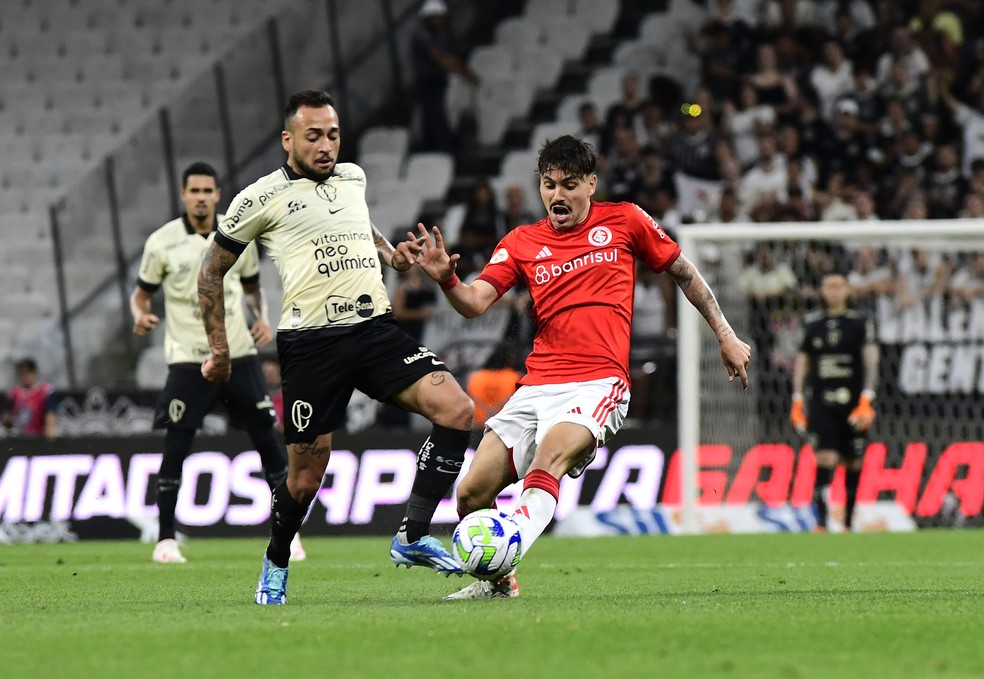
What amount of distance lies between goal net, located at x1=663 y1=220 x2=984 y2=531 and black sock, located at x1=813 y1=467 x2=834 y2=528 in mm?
709

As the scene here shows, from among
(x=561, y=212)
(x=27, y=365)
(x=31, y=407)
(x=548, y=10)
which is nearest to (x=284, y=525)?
(x=561, y=212)

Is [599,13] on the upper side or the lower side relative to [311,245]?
upper

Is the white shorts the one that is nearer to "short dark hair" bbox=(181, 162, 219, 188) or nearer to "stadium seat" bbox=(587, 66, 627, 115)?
"short dark hair" bbox=(181, 162, 219, 188)

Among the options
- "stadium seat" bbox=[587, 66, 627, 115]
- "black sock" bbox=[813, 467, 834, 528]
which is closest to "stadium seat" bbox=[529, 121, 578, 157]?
"stadium seat" bbox=[587, 66, 627, 115]

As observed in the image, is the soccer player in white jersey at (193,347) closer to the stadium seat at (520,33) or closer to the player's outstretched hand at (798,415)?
the player's outstretched hand at (798,415)

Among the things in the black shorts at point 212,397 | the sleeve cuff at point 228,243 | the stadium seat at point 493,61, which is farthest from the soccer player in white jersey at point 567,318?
the stadium seat at point 493,61

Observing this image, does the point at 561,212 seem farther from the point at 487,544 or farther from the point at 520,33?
the point at 520,33

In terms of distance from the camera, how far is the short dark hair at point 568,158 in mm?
7090

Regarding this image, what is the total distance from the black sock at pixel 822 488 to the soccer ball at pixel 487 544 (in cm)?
861

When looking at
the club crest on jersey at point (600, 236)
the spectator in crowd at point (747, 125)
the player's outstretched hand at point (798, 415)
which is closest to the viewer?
the club crest on jersey at point (600, 236)

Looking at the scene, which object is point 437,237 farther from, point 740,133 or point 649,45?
point 649,45

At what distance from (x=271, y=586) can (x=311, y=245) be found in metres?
1.49

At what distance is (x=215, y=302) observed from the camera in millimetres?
7227

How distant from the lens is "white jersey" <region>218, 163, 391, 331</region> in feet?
23.4
